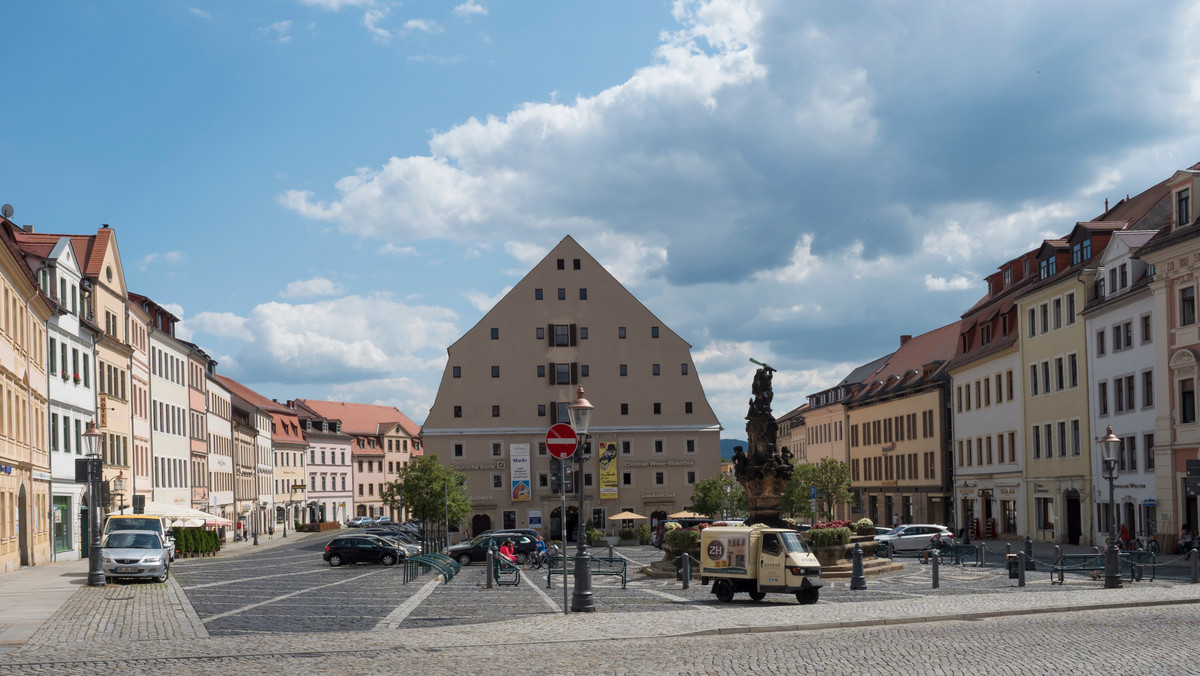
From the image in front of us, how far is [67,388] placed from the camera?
4997 centimetres

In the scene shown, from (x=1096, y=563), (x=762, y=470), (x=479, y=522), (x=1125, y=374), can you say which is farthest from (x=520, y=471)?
(x=1096, y=563)

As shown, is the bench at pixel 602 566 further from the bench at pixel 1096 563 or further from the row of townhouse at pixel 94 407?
the row of townhouse at pixel 94 407

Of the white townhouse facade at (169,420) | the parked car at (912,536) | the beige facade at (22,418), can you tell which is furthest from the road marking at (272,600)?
the white townhouse facade at (169,420)

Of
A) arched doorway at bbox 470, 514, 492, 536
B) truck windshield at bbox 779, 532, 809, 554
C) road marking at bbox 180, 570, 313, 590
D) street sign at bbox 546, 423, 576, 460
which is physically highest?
street sign at bbox 546, 423, 576, 460

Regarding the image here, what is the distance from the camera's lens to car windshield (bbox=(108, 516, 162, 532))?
42438mm

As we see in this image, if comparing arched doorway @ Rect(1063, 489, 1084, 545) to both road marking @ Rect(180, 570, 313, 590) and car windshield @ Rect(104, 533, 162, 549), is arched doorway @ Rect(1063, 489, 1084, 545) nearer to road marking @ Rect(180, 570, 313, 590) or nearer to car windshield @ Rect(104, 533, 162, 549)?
road marking @ Rect(180, 570, 313, 590)

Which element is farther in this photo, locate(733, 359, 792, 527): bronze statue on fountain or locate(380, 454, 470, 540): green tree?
locate(380, 454, 470, 540): green tree

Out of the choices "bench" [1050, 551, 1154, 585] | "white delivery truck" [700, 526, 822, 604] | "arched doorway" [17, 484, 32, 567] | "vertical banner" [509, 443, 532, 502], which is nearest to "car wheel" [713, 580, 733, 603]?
"white delivery truck" [700, 526, 822, 604]

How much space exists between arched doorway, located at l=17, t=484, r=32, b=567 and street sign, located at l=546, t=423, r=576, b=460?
27591mm

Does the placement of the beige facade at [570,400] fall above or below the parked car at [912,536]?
above

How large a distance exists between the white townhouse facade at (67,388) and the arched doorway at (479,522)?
119ft

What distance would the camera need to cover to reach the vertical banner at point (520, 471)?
85625 mm

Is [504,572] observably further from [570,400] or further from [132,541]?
[570,400]

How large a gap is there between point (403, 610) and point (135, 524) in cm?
2041
